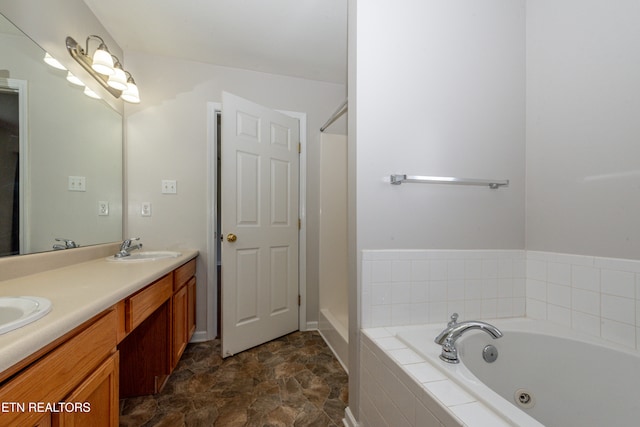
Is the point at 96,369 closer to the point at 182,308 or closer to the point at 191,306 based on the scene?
the point at 182,308

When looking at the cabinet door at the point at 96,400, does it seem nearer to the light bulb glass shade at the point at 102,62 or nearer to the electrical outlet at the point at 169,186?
the electrical outlet at the point at 169,186

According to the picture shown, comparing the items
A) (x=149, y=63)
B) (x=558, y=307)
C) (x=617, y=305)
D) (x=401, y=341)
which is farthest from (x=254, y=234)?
(x=617, y=305)

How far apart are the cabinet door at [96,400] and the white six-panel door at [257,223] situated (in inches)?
37.8

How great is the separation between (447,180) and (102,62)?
6.83ft

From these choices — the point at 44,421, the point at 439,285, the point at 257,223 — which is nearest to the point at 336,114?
the point at 257,223

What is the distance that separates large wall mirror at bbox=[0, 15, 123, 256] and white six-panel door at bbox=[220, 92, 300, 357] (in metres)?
0.77

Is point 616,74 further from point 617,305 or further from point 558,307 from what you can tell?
point 558,307

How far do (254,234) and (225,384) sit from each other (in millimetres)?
995

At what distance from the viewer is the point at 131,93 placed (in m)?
1.82

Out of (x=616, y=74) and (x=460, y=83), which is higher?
(x=460, y=83)

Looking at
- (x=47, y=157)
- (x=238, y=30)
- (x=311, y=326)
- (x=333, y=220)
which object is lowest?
(x=311, y=326)

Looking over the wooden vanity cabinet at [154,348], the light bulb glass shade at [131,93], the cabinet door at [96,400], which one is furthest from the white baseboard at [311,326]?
the light bulb glass shade at [131,93]

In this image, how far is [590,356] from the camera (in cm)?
102

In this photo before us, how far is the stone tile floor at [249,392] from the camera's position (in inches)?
50.9
